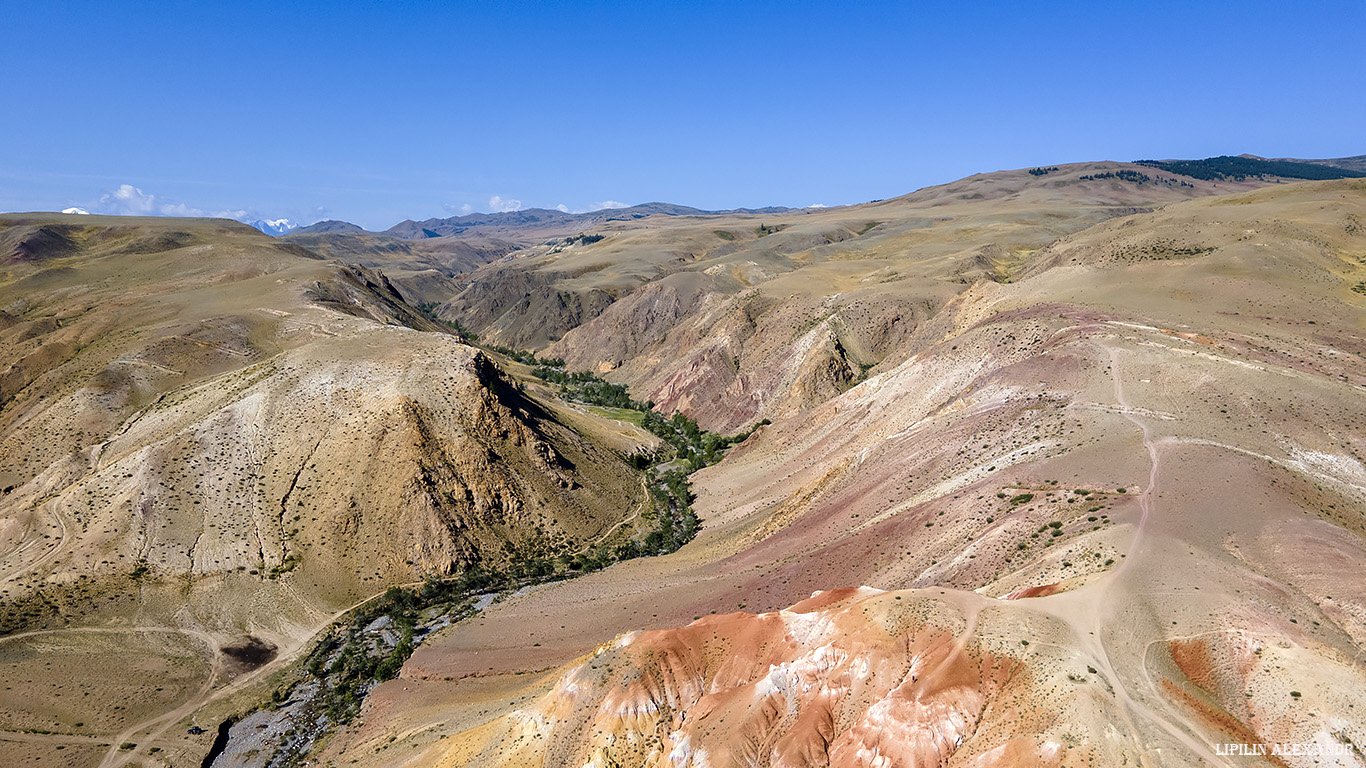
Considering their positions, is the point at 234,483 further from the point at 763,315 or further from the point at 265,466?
the point at 763,315

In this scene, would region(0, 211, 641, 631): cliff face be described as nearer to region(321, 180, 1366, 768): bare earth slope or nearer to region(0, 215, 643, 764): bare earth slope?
region(0, 215, 643, 764): bare earth slope

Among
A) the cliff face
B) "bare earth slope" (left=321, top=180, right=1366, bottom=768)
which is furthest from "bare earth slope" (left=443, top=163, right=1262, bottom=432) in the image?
the cliff face

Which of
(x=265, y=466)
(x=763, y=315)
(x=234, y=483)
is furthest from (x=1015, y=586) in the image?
(x=763, y=315)

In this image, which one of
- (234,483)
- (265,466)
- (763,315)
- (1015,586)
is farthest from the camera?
(763,315)

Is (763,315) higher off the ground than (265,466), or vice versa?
(763,315)

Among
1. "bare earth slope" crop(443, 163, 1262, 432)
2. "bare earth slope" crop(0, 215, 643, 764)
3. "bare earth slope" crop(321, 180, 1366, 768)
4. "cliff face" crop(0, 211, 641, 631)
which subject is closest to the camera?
"bare earth slope" crop(321, 180, 1366, 768)

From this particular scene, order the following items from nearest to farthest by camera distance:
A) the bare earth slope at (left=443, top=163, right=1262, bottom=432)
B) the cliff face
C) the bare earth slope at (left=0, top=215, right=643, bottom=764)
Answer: the bare earth slope at (left=0, top=215, right=643, bottom=764), the cliff face, the bare earth slope at (left=443, top=163, right=1262, bottom=432)

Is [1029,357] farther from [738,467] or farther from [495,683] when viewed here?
[495,683]

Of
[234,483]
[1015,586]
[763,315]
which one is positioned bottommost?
[1015,586]
